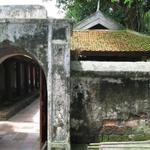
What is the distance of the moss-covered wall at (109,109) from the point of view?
26.7 ft

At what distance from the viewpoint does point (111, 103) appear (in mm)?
8188

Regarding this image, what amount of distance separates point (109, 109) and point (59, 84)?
1158 millimetres

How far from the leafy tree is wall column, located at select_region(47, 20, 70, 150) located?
12.7m

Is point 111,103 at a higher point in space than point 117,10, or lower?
lower

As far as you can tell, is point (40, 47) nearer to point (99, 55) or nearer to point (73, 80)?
point (73, 80)

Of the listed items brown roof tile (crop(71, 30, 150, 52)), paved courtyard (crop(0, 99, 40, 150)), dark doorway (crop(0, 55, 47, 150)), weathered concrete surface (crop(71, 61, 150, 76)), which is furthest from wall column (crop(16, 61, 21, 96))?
weathered concrete surface (crop(71, 61, 150, 76))

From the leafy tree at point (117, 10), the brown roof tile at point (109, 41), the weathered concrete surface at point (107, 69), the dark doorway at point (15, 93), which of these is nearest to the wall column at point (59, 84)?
the weathered concrete surface at point (107, 69)

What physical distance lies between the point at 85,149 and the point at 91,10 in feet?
59.2

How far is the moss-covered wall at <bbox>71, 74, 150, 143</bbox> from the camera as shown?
8.15 m

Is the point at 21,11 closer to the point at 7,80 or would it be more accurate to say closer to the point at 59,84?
the point at 59,84

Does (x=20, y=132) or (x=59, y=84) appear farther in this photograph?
(x=20, y=132)

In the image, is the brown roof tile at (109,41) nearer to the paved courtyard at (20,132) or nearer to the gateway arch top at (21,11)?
the paved courtyard at (20,132)

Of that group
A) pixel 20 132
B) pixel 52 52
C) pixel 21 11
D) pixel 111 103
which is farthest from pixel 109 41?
pixel 52 52

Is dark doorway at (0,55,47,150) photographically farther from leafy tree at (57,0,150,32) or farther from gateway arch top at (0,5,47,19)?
leafy tree at (57,0,150,32)
